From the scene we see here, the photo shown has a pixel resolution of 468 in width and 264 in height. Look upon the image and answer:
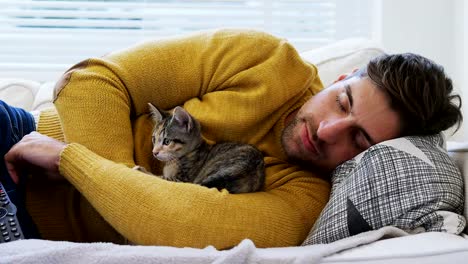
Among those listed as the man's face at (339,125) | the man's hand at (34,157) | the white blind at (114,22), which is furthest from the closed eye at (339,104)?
the white blind at (114,22)

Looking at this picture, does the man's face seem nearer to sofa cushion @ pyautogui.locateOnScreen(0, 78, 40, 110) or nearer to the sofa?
the sofa

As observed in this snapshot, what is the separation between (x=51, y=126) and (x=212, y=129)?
43 centimetres

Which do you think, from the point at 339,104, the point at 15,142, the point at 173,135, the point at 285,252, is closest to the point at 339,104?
the point at 339,104

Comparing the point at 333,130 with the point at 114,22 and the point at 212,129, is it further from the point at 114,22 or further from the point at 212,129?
the point at 114,22

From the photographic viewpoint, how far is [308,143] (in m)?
1.39

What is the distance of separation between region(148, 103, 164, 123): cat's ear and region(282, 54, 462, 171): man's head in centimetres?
34

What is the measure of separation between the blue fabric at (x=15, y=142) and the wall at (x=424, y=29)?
5.12 ft

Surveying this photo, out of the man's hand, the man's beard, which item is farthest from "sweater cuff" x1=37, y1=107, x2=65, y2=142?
the man's beard

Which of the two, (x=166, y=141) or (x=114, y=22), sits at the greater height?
(x=114, y=22)

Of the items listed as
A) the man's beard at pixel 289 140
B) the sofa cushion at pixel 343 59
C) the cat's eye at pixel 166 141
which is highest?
the sofa cushion at pixel 343 59

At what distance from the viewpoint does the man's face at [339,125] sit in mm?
1318

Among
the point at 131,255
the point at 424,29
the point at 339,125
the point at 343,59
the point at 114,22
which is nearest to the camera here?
the point at 131,255

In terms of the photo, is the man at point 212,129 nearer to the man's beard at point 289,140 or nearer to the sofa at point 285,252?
the man's beard at point 289,140

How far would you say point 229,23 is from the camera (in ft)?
8.25
